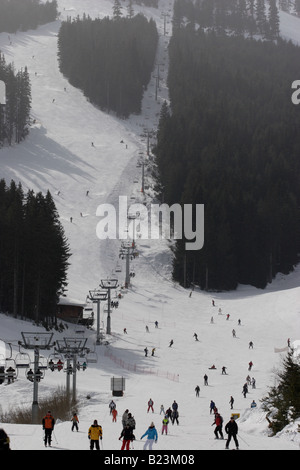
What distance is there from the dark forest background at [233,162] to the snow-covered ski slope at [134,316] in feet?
10.8

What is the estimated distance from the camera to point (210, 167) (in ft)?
321

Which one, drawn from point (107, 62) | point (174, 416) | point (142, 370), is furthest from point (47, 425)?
point (107, 62)

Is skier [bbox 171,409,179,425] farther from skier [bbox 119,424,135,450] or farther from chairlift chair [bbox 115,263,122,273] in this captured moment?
chairlift chair [bbox 115,263,122,273]

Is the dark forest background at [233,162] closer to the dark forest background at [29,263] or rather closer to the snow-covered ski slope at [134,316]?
the snow-covered ski slope at [134,316]

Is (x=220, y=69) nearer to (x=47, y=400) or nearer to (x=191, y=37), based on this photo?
(x=191, y=37)

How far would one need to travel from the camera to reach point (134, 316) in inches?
2534

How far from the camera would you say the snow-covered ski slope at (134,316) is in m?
30.5

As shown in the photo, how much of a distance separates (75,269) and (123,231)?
13415 millimetres

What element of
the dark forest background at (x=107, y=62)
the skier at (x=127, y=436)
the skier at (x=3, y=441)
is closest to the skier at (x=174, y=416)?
the skier at (x=127, y=436)

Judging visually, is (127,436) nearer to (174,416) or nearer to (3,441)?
(3,441)

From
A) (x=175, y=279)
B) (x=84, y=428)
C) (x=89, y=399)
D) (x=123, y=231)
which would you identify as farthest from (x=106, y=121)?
(x=84, y=428)

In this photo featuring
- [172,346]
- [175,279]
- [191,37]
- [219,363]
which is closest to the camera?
[219,363]

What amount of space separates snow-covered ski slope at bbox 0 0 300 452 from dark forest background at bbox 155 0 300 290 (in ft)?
10.8

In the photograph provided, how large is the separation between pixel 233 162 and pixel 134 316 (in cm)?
4239
